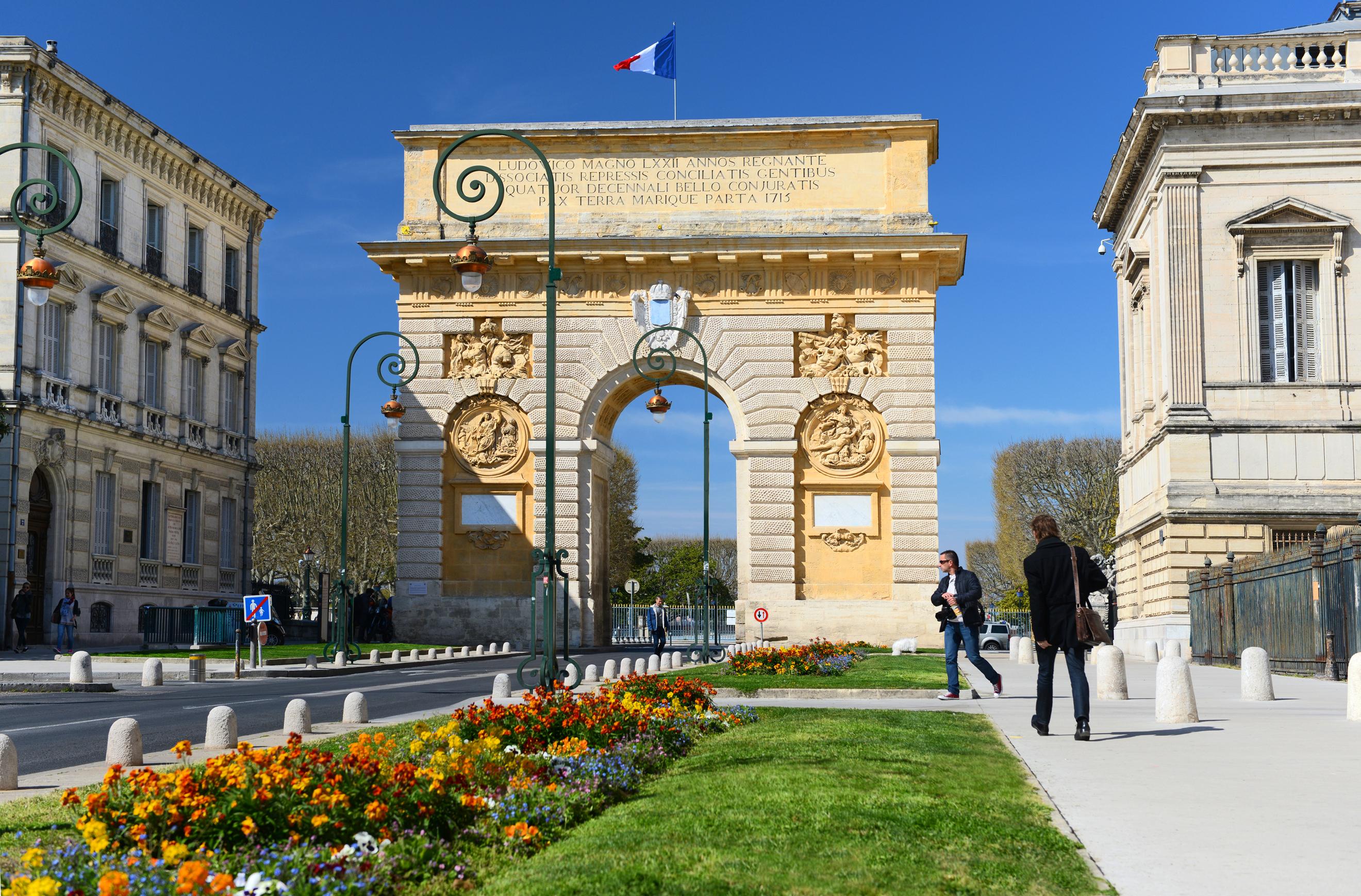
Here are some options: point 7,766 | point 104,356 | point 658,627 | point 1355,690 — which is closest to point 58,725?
point 7,766

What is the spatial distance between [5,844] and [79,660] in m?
17.8

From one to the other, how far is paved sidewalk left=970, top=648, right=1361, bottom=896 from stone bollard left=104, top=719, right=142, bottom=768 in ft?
22.9

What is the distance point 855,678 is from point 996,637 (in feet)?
129

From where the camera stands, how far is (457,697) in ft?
66.6

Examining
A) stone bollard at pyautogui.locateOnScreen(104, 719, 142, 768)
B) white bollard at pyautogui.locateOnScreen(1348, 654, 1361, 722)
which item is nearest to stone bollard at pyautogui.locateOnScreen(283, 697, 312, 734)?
stone bollard at pyautogui.locateOnScreen(104, 719, 142, 768)

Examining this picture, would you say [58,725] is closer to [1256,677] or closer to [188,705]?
[188,705]

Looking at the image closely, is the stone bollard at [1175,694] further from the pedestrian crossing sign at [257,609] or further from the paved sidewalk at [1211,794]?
the pedestrian crossing sign at [257,609]

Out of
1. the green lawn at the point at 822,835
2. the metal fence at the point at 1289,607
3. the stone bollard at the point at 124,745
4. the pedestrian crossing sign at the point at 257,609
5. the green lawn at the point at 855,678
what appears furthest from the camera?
the pedestrian crossing sign at the point at 257,609

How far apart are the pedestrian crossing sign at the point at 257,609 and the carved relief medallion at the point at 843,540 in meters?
18.4

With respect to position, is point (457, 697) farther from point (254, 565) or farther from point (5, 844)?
point (254, 565)

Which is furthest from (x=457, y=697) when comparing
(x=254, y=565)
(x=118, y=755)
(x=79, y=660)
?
(x=254, y=565)

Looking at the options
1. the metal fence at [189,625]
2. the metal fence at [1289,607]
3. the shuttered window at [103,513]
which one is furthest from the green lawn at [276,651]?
the metal fence at [1289,607]

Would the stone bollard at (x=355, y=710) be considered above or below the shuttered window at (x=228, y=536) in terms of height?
below

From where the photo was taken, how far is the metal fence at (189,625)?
39.3 meters
